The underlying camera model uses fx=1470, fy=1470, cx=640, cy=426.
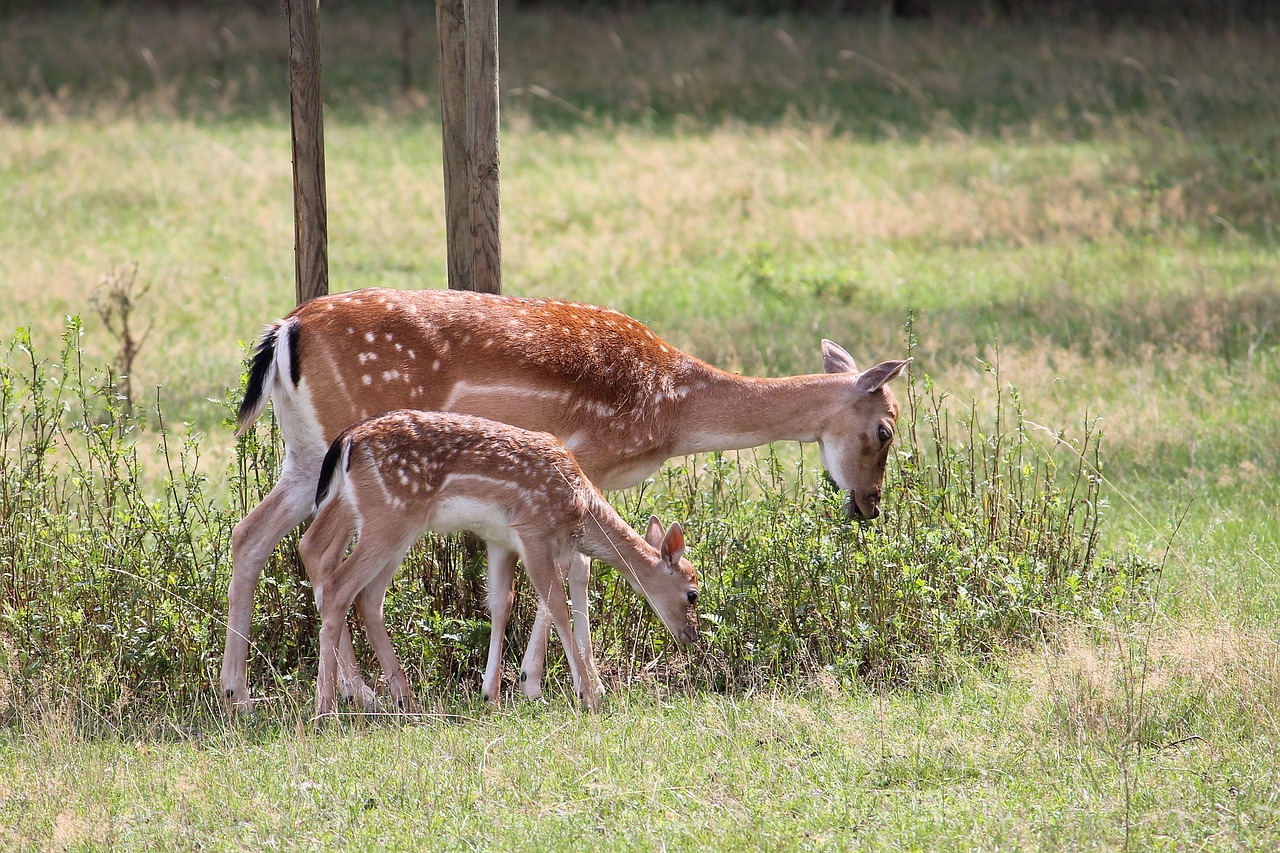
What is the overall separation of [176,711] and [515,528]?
149 cm

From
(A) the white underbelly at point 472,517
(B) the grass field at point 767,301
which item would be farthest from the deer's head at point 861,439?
(A) the white underbelly at point 472,517

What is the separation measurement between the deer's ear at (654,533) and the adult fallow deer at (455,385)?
292 mm

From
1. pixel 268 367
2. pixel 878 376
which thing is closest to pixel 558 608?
pixel 268 367

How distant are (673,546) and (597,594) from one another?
0.61 metres

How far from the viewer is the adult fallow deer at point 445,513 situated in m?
5.38

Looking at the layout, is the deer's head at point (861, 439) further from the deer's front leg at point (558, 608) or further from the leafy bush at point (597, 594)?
the deer's front leg at point (558, 608)

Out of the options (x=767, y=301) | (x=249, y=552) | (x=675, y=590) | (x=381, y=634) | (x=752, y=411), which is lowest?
(x=767, y=301)

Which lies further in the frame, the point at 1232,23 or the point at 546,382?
the point at 1232,23

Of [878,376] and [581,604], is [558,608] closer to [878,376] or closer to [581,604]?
[581,604]

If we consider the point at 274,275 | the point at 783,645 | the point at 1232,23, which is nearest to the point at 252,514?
the point at 783,645

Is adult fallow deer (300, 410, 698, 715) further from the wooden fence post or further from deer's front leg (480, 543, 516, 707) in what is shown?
the wooden fence post

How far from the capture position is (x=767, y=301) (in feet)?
41.5

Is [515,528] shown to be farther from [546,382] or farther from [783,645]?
[783,645]

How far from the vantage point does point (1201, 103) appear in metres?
18.8
